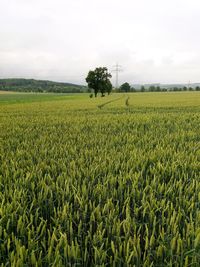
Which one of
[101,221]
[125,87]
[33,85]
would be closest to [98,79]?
[125,87]

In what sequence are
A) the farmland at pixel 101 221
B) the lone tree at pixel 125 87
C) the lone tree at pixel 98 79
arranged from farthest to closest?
the lone tree at pixel 125 87 < the lone tree at pixel 98 79 < the farmland at pixel 101 221

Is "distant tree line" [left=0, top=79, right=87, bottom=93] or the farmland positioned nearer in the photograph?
Answer: the farmland

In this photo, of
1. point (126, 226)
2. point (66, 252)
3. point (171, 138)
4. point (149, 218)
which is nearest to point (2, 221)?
point (66, 252)

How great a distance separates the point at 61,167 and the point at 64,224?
4.90 ft

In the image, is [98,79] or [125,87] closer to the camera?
Result: [98,79]

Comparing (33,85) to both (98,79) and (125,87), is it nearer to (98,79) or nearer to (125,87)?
(125,87)

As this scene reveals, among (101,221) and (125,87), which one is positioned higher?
(125,87)

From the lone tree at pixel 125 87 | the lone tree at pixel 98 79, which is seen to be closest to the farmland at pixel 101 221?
the lone tree at pixel 98 79

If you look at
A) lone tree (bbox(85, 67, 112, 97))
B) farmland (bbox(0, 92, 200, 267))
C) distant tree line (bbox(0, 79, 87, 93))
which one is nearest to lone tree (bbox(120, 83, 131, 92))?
distant tree line (bbox(0, 79, 87, 93))

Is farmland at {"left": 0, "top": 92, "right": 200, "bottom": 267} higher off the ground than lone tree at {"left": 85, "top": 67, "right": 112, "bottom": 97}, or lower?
lower

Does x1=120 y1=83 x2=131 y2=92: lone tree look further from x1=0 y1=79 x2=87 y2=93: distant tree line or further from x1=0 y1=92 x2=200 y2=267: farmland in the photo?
x1=0 y1=92 x2=200 y2=267: farmland

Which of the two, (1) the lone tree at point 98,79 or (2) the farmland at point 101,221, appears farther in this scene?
(1) the lone tree at point 98,79

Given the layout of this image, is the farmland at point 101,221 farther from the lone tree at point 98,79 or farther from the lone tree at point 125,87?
the lone tree at point 125,87

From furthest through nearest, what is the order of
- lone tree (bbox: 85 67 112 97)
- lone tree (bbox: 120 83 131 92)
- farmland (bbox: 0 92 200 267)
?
lone tree (bbox: 120 83 131 92) → lone tree (bbox: 85 67 112 97) → farmland (bbox: 0 92 200 267)
